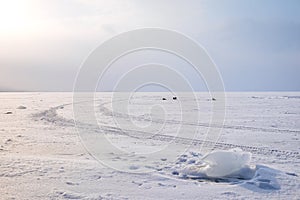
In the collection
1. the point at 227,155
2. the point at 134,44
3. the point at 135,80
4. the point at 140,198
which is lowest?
the point at 140,198

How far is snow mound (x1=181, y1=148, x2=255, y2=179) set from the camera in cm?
612

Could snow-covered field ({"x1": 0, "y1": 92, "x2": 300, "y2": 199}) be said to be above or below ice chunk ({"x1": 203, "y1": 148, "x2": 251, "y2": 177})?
below

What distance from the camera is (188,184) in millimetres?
5699

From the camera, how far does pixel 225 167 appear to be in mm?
6152

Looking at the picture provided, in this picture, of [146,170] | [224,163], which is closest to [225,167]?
[224,163]

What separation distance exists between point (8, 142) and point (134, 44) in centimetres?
513

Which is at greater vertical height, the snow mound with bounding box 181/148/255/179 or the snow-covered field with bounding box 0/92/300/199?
the snow mound with bounding box 181/148/255/179

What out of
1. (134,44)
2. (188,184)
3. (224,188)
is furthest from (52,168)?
→ (134,44)

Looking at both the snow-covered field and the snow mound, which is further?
the snow mound

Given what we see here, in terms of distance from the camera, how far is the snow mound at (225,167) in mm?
6118

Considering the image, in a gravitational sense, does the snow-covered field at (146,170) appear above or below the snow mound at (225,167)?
below

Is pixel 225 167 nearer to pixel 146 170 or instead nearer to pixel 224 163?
pixel 224 163

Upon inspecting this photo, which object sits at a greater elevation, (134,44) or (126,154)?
(134,44)

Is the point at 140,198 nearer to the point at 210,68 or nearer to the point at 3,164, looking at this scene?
the point at 3,164
